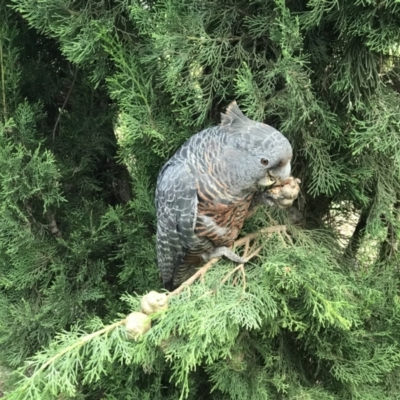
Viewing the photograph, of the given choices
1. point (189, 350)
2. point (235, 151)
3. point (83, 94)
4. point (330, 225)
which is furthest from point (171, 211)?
point (83, 94)

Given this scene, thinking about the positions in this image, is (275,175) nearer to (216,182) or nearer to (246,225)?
(216,182)

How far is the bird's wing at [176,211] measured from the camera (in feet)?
3.82

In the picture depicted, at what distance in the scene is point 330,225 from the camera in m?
1.75

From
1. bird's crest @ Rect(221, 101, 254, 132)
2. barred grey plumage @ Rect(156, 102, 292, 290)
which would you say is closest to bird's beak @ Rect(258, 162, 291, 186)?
barred grey plumage @ Rect(156, 102, 292, 290)

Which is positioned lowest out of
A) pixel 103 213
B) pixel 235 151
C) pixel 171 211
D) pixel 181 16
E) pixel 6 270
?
pixel 6 270

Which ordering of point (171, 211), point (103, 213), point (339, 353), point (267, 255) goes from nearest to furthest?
point (171, 211), point (267, 255), point (339, 353), point (103, 213)

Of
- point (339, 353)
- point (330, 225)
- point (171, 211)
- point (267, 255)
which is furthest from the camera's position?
point (330, 225)

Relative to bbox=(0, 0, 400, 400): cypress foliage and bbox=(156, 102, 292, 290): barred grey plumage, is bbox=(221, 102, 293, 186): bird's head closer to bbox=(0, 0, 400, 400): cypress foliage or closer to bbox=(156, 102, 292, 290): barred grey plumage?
bbox=(156, 102, 292, 290): barred grey plumage

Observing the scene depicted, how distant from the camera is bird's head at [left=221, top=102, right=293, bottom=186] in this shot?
3.40 feet

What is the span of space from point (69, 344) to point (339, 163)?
1.00 meters

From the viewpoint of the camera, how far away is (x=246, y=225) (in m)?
1.46

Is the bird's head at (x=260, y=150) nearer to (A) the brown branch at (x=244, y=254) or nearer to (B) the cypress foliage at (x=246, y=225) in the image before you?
(B) the cypress foliage at (x=246, y=225)

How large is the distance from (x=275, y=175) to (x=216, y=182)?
157 millimetres

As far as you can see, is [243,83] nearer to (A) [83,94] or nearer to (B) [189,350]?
(B) [189,350]
